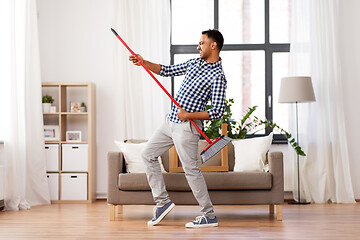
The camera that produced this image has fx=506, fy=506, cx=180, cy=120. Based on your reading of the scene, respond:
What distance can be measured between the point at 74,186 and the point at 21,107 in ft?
3.51

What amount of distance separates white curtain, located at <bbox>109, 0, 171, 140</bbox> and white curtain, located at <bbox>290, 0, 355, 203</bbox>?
4.85ft

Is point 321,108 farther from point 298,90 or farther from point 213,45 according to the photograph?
point 213,45

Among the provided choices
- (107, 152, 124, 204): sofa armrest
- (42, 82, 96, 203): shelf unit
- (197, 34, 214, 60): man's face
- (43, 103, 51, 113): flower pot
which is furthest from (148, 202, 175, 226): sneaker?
(43, 103, 51, 113): flower pot

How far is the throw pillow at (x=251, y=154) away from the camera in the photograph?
445cm

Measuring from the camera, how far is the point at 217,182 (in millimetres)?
4113

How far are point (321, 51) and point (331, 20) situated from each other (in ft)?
1.22

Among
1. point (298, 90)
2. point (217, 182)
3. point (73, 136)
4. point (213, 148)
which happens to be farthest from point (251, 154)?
point (73, 136)

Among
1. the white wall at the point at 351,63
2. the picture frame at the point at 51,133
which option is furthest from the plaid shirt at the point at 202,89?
the white wall at the point at 351,63

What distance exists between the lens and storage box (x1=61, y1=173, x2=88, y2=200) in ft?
18.2

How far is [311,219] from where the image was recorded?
421 cm

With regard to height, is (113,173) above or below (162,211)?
above

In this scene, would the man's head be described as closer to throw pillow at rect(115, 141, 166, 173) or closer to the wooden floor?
throw pillow at rect(115, 141, 166, 173)

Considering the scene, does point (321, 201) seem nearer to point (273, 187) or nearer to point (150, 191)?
point (273, 187)

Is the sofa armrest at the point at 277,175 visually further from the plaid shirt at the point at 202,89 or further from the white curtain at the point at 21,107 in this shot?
the white curtain at the point at 21,107
